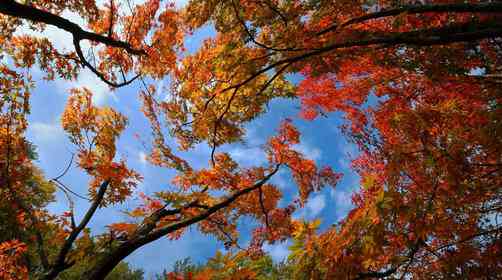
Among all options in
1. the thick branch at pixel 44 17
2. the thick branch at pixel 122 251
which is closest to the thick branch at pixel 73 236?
the thick branch at pixel 122 251

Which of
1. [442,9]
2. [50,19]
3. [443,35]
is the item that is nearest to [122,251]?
[50,19]

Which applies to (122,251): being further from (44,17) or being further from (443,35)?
(443,35)

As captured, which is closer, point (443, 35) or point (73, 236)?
point (443, 35)

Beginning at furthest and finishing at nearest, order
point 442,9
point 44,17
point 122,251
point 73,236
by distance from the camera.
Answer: point 73,236, point 122,251, point 442,9, point 44,17

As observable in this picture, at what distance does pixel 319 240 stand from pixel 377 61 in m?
3.92

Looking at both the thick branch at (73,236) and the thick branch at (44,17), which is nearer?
the thick branch at (44,17)

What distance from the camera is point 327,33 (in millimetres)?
6227

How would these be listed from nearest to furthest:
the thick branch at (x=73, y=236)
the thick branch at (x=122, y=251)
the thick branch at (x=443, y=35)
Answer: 1. the thick branch at (x=443, y=35)
2. the thick branch at (x=122, y=251)
3. the thick branch at (x=73, y=236)

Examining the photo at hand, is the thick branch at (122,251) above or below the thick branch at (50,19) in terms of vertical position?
below

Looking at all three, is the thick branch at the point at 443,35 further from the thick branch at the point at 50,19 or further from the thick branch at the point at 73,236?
the thick branch at the point at 73,236

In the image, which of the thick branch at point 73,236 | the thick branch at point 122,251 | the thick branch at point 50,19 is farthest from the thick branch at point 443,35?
the thick branch at point 73,236

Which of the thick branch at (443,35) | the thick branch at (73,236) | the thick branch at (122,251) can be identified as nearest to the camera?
the thick branch at (443,35)

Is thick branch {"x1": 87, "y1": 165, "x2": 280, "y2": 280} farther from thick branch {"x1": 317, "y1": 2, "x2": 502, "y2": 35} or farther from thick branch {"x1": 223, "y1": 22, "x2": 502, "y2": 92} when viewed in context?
thick branch {"x1": 317, "y1": 2, "x2": 502, "y2": 35}

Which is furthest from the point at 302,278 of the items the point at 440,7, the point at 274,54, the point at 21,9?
the point at 21,9
